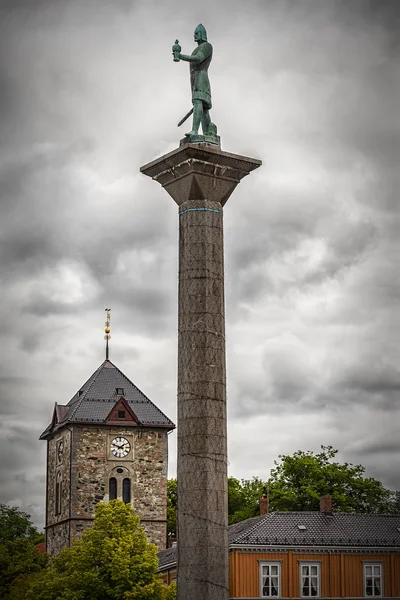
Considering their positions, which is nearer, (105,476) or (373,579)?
(373,579)

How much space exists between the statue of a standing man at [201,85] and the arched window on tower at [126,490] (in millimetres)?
40549

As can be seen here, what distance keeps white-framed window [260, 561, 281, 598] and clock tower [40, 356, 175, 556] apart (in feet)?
43.1

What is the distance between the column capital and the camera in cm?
2498

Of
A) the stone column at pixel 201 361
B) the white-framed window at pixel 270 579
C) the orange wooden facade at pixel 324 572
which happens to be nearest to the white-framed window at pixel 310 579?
the orange wooden facade at pixel 324 572

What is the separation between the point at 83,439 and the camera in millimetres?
64812

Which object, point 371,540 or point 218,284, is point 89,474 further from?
point 218,284

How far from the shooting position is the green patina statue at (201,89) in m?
25.7

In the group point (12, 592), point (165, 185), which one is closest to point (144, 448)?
point (12, 592)

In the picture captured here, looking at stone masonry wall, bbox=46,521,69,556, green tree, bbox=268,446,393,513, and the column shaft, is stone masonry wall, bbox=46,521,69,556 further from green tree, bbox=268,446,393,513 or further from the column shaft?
the column shaft

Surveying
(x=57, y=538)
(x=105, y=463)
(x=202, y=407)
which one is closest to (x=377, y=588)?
(x=105, y=463)

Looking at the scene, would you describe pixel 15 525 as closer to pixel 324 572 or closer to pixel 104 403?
pixel 104 403

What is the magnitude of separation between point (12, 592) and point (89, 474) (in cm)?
1416

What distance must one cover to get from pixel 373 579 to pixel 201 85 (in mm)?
31398

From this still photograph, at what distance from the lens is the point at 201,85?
25.9 metres
